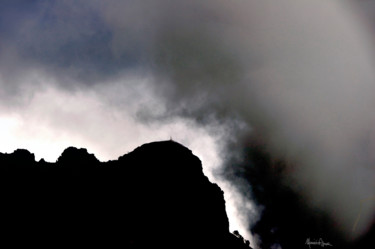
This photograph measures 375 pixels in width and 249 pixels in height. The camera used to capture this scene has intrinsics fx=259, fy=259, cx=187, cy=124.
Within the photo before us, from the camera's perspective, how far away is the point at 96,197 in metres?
128

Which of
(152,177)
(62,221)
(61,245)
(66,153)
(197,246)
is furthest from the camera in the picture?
(66,153)

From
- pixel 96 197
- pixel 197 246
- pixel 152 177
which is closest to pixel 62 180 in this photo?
pixel 96 197

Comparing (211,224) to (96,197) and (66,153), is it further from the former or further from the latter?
(66,153)

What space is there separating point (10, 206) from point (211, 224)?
99.1 meters

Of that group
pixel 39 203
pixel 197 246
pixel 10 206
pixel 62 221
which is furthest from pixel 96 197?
pixel 197 246

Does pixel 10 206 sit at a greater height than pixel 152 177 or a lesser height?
lesser

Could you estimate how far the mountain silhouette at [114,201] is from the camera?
4291 inches

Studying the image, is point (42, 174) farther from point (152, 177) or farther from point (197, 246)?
point (197, 246)

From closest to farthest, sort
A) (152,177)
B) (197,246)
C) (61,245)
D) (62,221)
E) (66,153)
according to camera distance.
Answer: (61,245) < (62,221) < (197,246) < (152,177) < (66,153)

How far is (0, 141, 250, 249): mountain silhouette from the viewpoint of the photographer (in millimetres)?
109000

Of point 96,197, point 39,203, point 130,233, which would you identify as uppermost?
point 96,197

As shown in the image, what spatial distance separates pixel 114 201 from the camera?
125 meters

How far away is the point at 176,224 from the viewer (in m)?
125

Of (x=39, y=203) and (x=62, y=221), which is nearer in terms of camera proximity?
(x=62, y=221)
